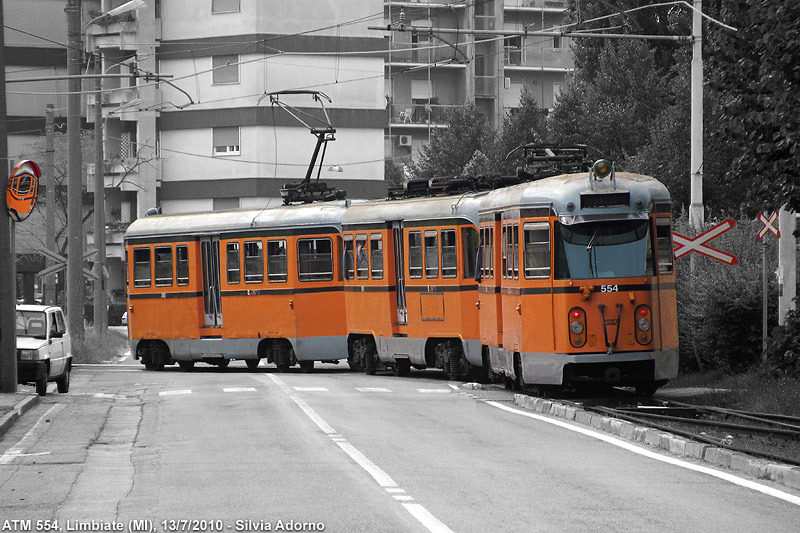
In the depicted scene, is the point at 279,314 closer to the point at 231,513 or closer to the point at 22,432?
the point at 22,432

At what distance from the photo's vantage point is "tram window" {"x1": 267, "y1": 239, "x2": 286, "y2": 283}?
31156 mm

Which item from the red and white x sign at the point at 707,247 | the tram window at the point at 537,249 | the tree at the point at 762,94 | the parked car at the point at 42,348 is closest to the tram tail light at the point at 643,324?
the tram window at the point at 537,249

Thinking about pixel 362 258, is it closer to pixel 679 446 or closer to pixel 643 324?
pixel 643 324

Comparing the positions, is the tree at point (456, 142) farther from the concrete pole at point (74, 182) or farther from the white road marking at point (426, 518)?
the white road marking at point (426, 518)

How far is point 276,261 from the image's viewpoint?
103 feet

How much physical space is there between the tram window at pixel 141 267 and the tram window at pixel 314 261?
4.86 m

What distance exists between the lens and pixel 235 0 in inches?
2603

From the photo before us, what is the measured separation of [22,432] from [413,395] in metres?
7.25

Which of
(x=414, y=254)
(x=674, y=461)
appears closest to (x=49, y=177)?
(x=414, y=254)

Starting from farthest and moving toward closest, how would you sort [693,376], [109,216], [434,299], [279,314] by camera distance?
[109,216], [279,314], [434,299], [693,376]

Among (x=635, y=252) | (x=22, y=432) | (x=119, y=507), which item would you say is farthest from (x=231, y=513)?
(x=635, y=252)

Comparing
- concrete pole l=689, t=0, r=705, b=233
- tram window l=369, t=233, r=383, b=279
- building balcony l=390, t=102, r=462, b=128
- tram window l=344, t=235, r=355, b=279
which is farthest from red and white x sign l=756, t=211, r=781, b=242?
building balcony l=390, t=102, r=462, b=128

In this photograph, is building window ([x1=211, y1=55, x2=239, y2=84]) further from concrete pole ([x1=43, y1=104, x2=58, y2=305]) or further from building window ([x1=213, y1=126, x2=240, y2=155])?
concrete pole ([x1=43, y1=104, x2=58, y2=305])

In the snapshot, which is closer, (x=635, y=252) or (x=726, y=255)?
(x=635, y=252)
